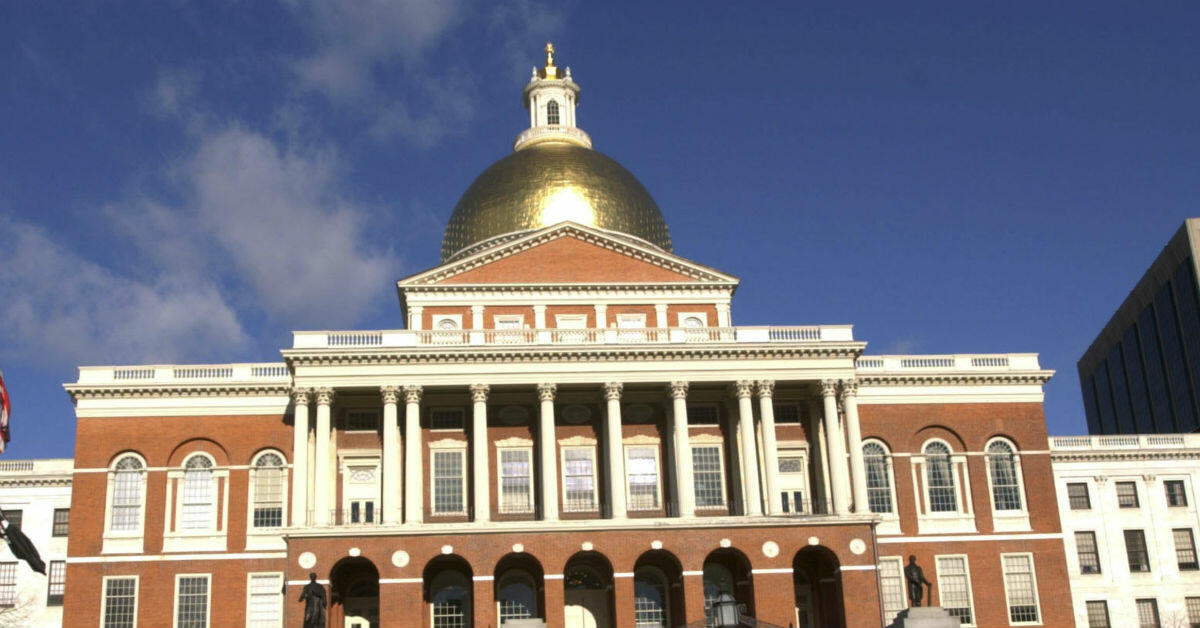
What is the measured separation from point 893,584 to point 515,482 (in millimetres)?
16499

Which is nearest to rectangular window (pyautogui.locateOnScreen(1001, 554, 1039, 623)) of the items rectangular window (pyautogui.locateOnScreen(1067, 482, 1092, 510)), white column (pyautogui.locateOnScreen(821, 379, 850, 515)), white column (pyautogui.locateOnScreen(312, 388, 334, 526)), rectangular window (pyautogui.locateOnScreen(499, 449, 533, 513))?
rectangular window (pyautogui.locateOnScreen(1067, 482, 1092, 510))

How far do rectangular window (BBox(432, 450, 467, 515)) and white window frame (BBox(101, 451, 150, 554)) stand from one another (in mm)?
11932

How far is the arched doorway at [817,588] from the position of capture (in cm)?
4978

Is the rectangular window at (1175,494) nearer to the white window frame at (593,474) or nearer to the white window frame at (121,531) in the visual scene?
the white window frame at (593,474)

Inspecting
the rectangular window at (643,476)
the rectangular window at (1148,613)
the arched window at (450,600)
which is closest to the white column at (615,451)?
the rectangular window at (643,476)

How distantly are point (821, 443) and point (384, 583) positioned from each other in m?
18.6

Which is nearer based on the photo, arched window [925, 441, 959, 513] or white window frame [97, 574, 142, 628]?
white window frame [97, 574, 142, 628]

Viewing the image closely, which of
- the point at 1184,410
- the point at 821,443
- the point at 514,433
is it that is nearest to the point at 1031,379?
the point at 821,443

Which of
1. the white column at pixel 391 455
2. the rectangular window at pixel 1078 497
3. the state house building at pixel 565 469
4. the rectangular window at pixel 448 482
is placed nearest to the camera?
the state house building at pixel 565 469

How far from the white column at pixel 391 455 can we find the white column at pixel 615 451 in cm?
829

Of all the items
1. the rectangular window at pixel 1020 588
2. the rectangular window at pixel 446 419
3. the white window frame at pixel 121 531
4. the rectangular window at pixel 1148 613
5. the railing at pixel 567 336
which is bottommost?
the rectangular window at pixel 1148 613

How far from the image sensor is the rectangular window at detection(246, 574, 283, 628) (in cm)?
5103

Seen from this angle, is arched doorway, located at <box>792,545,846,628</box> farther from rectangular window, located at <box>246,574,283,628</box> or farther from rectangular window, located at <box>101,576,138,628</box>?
rectangular window, located at <box>101,576,138,628</box>

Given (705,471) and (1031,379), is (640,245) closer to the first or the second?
(705,471)
